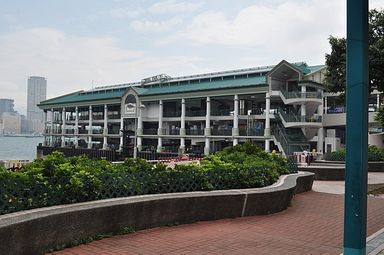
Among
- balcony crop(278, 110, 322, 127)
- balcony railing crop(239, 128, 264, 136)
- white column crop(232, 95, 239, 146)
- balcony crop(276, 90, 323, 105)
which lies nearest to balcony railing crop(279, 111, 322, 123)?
balcony crop(278, 110, 322, 127)

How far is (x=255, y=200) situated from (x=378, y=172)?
19343 mm

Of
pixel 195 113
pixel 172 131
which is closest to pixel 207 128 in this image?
pixel 195 113

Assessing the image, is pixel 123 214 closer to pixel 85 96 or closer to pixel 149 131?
pixel 149 131

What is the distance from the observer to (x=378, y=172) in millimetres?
25969

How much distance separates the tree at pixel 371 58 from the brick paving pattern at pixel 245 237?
7230 millimetres

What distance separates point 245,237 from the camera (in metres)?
7.69

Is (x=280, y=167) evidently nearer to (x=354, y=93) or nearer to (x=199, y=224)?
(x=199, y=224)

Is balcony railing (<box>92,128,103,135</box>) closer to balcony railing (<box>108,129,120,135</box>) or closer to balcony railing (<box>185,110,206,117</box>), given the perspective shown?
balcony railing (<box>108,129,120,135</box>)

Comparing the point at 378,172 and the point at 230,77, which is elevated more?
the point at 230,77

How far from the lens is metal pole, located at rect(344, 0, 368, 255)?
4.68 meters

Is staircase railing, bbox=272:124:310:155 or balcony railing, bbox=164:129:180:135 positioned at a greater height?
balcony railing, bbox=164:129:180:135

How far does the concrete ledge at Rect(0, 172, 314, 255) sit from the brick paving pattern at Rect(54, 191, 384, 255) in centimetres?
21

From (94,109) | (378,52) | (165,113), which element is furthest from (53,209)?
(94,109)

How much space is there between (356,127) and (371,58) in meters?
12.2
